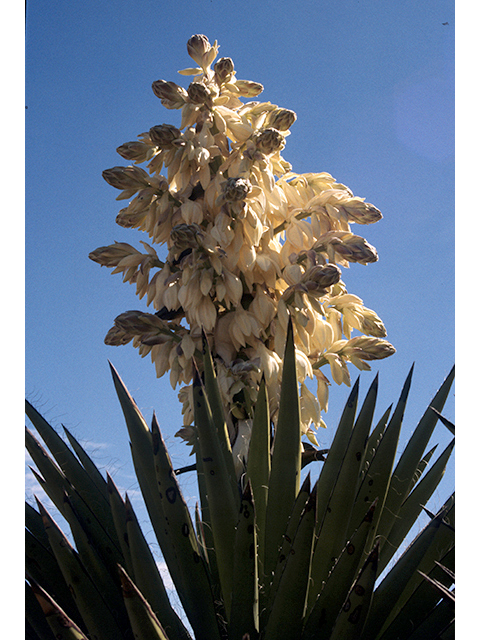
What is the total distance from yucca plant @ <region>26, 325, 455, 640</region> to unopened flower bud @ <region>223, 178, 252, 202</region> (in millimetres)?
439

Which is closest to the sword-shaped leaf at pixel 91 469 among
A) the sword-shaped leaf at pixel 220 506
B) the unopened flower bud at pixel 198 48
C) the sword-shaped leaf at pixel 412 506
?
the sword-shaped leaf at pixel 220 506

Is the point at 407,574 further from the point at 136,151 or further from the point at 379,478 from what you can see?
the point at 136,151

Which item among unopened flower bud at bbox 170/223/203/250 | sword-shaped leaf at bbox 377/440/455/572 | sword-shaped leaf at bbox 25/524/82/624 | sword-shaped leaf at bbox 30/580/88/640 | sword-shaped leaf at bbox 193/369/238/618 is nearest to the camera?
sword-shaped leaf at bbox 30/580/88/640

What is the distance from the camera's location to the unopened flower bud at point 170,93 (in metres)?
1.66

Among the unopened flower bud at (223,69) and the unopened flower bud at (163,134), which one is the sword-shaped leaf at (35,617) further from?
the unopened flower bud at (223,69)

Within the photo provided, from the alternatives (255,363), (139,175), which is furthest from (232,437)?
(139,175)

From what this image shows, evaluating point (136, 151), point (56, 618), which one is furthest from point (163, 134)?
point (56, 618)

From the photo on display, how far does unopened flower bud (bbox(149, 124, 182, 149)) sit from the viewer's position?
157cm

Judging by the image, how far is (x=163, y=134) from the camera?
1.57 m

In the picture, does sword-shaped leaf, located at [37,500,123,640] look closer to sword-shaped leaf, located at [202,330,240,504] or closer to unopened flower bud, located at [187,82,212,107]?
sword-shaped leaf, located at [202,330,240,504]

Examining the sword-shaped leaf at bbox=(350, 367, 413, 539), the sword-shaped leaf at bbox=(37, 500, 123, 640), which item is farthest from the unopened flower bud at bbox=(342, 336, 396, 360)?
the sword-shaped leaf at bbox=(37, 500, 123, 640)
